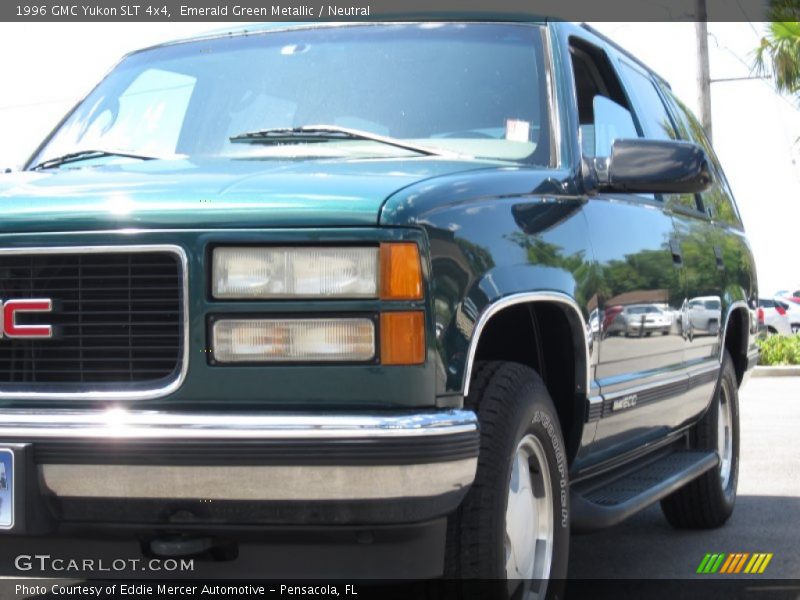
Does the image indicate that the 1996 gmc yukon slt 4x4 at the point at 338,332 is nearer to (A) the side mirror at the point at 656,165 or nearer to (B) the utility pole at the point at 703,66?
(A) the side mirror at the point at 656,165

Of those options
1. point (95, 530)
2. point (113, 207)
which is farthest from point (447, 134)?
point (95, 530)

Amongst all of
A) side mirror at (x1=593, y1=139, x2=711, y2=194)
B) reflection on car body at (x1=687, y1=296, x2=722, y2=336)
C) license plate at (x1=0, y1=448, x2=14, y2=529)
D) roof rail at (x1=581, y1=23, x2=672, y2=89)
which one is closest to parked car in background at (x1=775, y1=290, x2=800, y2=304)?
roof rail at (x1=581, y1=23, x2=672, y2=89)

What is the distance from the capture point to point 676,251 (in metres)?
5.23

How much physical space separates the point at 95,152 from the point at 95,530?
1.65m

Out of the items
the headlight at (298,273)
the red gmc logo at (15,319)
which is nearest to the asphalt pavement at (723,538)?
the headlight at (298,273)

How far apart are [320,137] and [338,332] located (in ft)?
3.98

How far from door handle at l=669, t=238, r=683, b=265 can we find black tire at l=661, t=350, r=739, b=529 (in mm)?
1144

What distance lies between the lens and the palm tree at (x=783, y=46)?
75.5ft

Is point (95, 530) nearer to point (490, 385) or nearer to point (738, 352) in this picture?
point (490, 385)

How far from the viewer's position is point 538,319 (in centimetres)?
404

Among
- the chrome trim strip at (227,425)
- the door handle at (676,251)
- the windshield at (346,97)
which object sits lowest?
the chrome trim strip at (227,425)

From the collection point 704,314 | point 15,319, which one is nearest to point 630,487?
point 704,314

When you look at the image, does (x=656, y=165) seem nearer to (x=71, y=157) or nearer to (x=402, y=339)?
(x=402, y=339)

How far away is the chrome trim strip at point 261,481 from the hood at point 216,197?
563 millimetres
